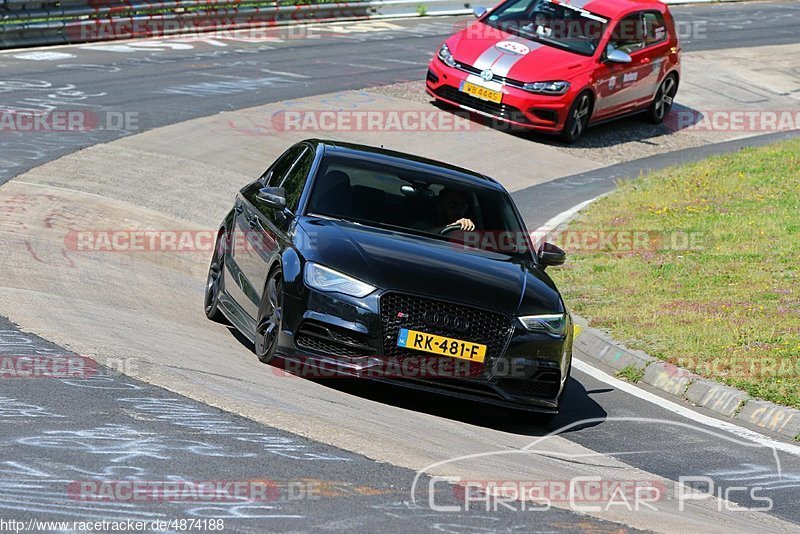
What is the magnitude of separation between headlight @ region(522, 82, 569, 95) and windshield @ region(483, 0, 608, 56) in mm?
999

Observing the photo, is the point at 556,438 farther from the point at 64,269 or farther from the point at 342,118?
the point at 342,118

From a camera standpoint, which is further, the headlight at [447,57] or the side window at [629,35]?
the side window at [629,35]

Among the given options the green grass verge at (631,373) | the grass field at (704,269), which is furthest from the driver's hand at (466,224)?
the grass field at (704,269)

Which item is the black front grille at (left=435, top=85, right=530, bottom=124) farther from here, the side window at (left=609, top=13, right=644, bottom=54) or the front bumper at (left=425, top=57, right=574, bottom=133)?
the side window at (left=609, top=13, right=644, bottom=54)

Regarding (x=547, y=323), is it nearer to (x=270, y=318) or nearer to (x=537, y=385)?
(x=537, y=385)

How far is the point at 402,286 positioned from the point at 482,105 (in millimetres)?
13077

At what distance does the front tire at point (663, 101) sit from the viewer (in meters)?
23.8

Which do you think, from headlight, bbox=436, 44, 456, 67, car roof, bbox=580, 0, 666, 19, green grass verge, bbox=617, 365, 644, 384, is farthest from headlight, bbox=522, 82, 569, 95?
green grass verge, bbox=617, 365, 644, 384

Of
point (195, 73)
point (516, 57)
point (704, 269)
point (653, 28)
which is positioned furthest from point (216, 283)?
point (653, 28)

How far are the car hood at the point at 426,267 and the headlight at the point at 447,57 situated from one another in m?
12.2

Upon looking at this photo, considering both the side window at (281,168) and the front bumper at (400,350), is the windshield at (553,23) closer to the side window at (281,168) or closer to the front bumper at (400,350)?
the side window at (281,168)

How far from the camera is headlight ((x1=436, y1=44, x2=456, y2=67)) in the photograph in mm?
21469

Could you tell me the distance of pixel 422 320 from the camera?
8.52 meters

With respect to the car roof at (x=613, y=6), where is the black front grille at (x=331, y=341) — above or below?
below
